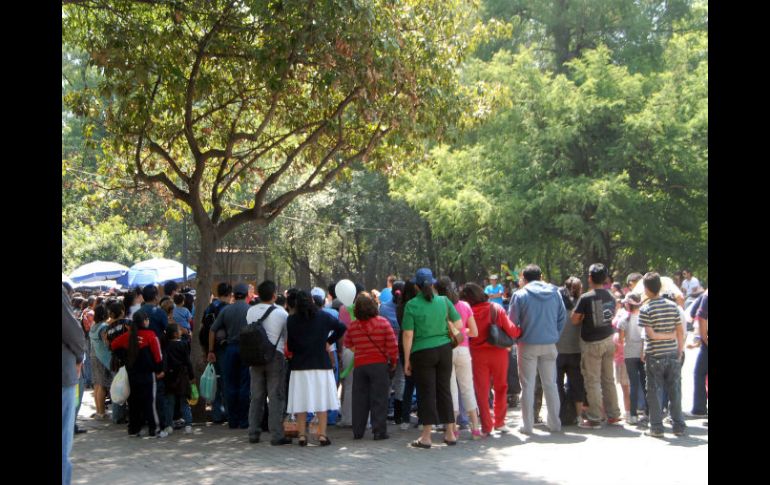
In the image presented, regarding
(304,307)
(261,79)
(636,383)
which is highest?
(261,79)

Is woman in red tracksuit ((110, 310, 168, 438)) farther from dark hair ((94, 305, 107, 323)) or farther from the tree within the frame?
the tree

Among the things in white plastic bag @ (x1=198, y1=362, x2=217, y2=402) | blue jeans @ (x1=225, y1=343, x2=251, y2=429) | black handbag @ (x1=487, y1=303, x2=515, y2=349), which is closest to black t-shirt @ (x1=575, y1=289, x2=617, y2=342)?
black handbag @ (x1=487, y1=303, x2=515, y2=349)

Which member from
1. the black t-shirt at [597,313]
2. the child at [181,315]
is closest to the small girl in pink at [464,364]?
the black t-shirt at [597,313]

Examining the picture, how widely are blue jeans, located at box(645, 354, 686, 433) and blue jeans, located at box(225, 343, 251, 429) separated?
5017 millimetres

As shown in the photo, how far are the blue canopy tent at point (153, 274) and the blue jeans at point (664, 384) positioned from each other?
1538 cm

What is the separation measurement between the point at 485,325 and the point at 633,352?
199cm

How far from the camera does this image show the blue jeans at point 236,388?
11086 millimetres

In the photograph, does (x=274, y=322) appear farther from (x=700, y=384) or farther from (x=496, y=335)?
(x=700, y=384)

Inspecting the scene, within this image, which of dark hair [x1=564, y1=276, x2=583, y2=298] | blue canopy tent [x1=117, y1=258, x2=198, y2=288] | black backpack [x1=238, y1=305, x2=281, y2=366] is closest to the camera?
black backpack [x1=238, y1=305, x2=281, y2=366]

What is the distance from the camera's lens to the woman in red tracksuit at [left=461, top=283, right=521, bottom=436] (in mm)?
10180

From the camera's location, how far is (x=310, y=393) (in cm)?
977

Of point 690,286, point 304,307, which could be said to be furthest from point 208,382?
point 690,286
